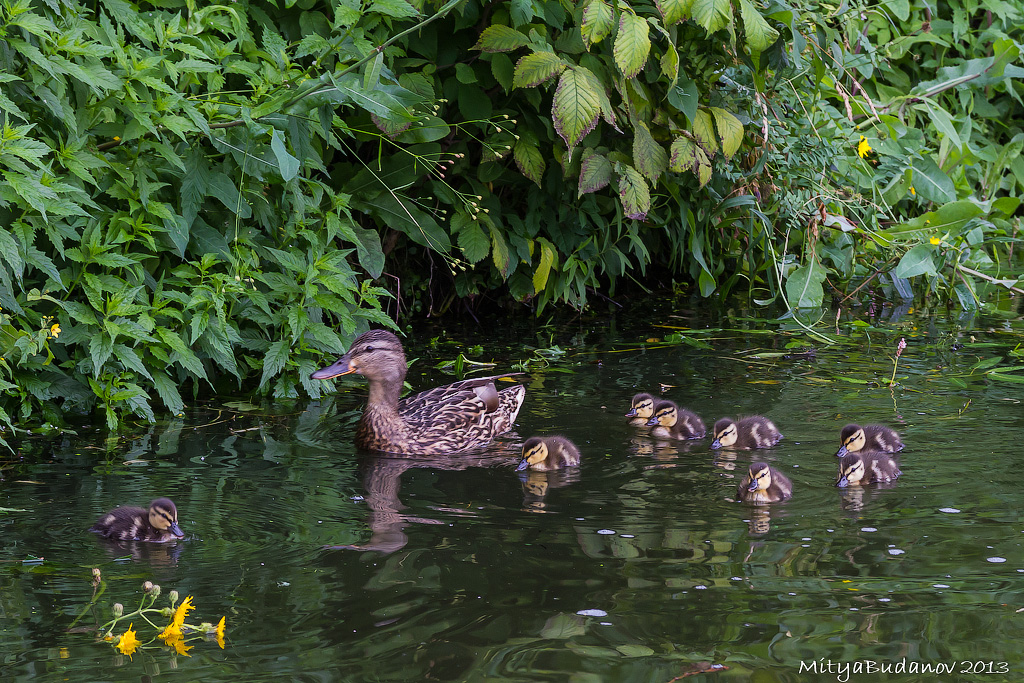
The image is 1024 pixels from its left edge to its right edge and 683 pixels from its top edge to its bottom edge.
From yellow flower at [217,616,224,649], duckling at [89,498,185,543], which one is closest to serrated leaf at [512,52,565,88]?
duckling at [89,498,185,543]

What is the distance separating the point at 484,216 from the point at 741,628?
183 inches

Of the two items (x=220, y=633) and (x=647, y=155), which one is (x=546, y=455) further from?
(x=647, y=155)

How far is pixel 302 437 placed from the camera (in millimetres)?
5812

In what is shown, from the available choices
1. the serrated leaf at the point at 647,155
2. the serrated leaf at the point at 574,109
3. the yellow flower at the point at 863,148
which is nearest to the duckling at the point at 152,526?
the serrated leaf at the point at 574,109

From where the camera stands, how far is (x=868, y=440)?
529 cm

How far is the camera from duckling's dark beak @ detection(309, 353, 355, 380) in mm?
5754

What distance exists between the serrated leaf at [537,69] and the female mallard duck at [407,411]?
1.70 metres

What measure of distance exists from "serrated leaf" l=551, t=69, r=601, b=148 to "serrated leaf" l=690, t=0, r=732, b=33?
2.34ft

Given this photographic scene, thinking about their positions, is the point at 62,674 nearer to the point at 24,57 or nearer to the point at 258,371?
the point at 24,57

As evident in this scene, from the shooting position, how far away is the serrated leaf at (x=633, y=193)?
23.0ft

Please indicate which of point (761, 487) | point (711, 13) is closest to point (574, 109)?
point (711, 13)

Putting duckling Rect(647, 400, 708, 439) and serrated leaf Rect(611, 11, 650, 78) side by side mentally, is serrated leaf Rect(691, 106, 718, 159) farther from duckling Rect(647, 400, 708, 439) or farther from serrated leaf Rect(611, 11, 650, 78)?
duckling Rect(647, 400, 708, 439)

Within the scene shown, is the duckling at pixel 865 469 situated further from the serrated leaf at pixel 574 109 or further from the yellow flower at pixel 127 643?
the yellow flower at pixel 127 643

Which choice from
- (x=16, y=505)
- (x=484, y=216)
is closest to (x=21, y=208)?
(x=16, y=505)
